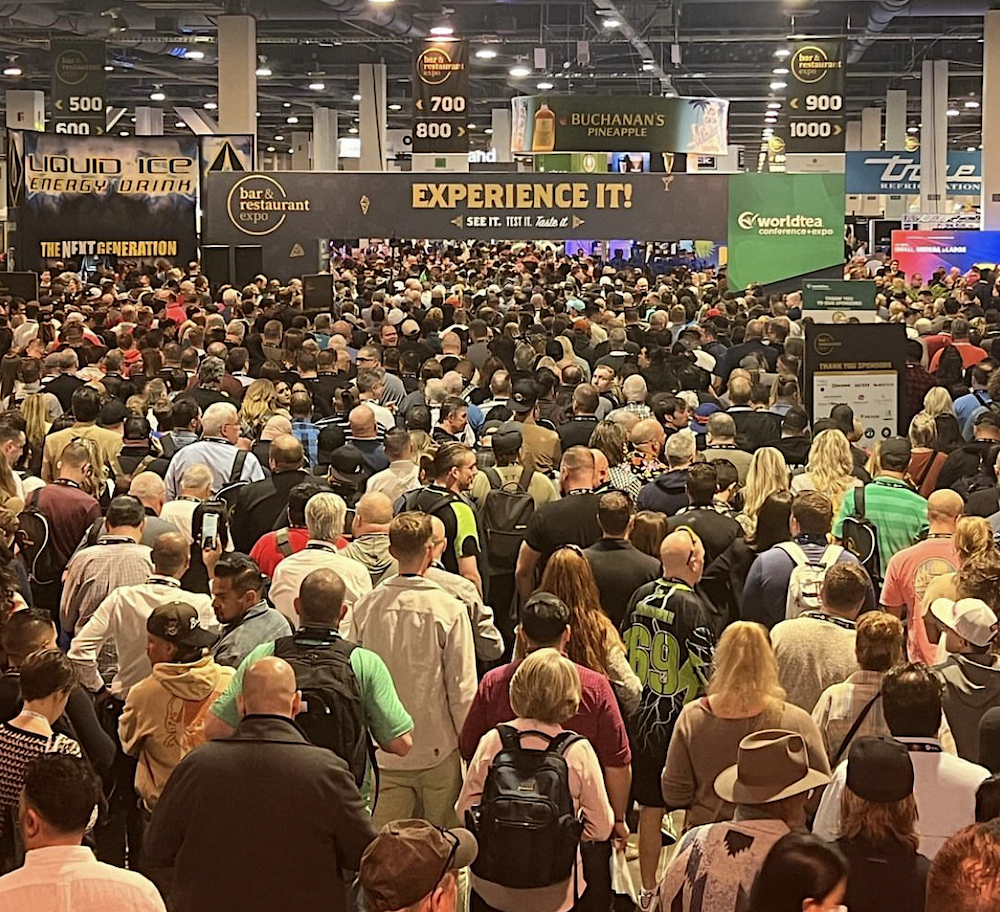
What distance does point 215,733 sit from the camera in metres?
5.05

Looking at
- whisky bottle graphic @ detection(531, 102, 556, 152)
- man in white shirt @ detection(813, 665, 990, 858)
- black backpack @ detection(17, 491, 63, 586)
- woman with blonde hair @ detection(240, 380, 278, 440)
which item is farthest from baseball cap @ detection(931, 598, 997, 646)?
whisky bottle graphic @ detection(531, 102, 556, 152)

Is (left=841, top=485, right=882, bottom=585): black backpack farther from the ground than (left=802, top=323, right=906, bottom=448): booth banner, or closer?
closer

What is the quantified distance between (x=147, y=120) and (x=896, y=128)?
20645 mm

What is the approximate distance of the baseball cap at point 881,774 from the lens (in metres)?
3.99

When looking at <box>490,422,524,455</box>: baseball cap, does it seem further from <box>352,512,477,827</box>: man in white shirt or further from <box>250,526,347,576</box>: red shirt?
<box>352,512,477,827</box>: man in white shirt

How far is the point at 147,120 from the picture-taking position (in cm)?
4641

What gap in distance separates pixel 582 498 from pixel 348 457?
1508 mm

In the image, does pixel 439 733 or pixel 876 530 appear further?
pixel 876 530

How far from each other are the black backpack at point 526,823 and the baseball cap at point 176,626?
4.05 feet

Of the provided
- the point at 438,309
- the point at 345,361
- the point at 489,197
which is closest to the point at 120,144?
the point at 489,197

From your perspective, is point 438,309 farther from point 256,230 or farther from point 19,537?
point 19,537

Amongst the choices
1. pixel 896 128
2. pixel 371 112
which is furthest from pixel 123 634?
pixel 896 128

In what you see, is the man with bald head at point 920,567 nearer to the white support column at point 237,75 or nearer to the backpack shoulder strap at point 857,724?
the backpack shoulder strap at point 857,724

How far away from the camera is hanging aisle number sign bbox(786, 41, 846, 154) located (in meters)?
21.0
